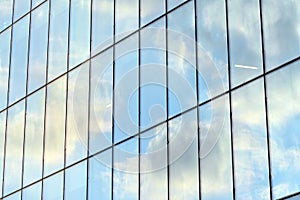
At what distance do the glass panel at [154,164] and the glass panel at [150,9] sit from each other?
13.8ft

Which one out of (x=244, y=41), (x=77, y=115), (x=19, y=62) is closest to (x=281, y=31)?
(x=244, y=41)

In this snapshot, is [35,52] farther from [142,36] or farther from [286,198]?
[286,198]

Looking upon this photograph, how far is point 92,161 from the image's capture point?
32250 millimetres

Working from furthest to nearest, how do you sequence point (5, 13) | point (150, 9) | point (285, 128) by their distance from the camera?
point (5, 13) < point (150, 9) < point (285, 128)

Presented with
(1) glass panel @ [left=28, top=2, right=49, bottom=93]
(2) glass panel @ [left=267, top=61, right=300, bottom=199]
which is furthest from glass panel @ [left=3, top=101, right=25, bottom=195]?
(2) glass panel @ [left=267, top=61, right=300, bottom=199]

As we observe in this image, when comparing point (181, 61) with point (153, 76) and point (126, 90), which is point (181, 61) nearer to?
point (153, 76)

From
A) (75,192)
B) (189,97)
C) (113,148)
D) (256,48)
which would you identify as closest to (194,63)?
(189,97)

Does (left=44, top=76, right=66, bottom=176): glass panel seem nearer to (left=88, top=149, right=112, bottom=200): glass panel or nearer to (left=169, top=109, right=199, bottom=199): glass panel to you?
(left=88, top=149, right=112, bottom=200): glass panel

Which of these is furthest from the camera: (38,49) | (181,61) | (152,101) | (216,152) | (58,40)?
(38,49)

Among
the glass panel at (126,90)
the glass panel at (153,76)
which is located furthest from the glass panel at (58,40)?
the glass panel at (153,76)

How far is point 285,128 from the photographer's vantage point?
79.8 ft

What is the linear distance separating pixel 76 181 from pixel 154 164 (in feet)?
17.2

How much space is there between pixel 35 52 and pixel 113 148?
29.2ft

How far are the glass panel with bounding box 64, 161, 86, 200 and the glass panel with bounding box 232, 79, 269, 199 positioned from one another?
8.55 meters
